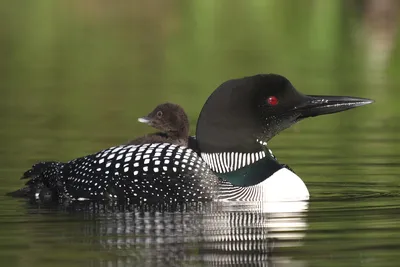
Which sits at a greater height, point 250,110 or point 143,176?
point 250,110

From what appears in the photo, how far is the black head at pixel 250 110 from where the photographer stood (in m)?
7.84

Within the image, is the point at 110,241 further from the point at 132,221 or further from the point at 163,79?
the point at 163,79

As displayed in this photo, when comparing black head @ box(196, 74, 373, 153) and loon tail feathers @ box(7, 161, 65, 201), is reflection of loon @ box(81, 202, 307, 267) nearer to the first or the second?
black head @ box(196, 74, 373, 153)

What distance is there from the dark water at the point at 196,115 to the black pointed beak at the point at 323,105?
0.48m

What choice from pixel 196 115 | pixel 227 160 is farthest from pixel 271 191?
pixel 196 115

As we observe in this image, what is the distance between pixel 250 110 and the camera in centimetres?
791

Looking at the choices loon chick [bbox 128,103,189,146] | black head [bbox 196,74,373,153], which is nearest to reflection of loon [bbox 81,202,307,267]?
black head [bbox 196,74,373,153]

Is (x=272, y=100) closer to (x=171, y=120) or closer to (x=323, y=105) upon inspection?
(x=323, y=105)

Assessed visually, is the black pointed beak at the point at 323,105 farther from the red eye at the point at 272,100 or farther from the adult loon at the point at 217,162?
the red eye at the point at 272,100

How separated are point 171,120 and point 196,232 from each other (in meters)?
2.21

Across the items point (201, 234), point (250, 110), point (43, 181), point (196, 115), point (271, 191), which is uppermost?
point (196, 115)

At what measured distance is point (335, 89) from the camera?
15.0 m

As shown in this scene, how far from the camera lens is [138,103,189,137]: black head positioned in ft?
29.2

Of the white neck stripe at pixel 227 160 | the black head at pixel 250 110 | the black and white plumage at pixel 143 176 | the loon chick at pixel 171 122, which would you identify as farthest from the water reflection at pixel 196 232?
the loon chick at pixel 171 122
